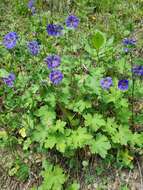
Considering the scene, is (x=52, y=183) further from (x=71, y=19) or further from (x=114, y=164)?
(x=71, y=19)

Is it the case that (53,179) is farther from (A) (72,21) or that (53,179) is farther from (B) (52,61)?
(A) (72,21)

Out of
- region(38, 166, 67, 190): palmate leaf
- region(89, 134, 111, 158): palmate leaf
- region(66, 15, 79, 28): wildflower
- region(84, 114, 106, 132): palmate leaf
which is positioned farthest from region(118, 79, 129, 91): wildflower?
region(38, 166, 67, 190): palmate leaf

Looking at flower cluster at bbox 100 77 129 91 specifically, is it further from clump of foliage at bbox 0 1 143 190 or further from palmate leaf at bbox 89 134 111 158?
palmate leaf at bbox 89 134 111 158

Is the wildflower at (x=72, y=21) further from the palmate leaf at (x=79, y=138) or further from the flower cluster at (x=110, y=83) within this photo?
the palmate leaf at (x=79, y=138)

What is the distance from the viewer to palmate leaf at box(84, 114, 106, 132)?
3348 mm

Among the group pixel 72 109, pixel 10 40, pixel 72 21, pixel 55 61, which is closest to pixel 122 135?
pixel 72 109

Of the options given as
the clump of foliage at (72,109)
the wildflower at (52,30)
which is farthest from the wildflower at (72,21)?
the wildflower at (52,30)

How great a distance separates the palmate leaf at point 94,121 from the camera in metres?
3.35

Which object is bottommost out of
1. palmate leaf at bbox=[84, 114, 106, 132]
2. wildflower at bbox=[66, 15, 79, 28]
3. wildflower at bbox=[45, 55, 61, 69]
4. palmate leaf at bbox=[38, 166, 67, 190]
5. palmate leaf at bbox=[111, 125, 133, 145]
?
palmate leaf at bbox=[38, 166, 67, 190]

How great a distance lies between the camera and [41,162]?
11.9 feet

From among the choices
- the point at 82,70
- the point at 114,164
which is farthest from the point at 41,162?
the point at 82,70

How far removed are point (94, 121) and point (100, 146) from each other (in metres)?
0.21

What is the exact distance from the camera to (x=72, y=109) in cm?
350

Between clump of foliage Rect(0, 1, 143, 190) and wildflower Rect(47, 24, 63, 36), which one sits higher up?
wildflower Rect(47, 24, 63, 36)
